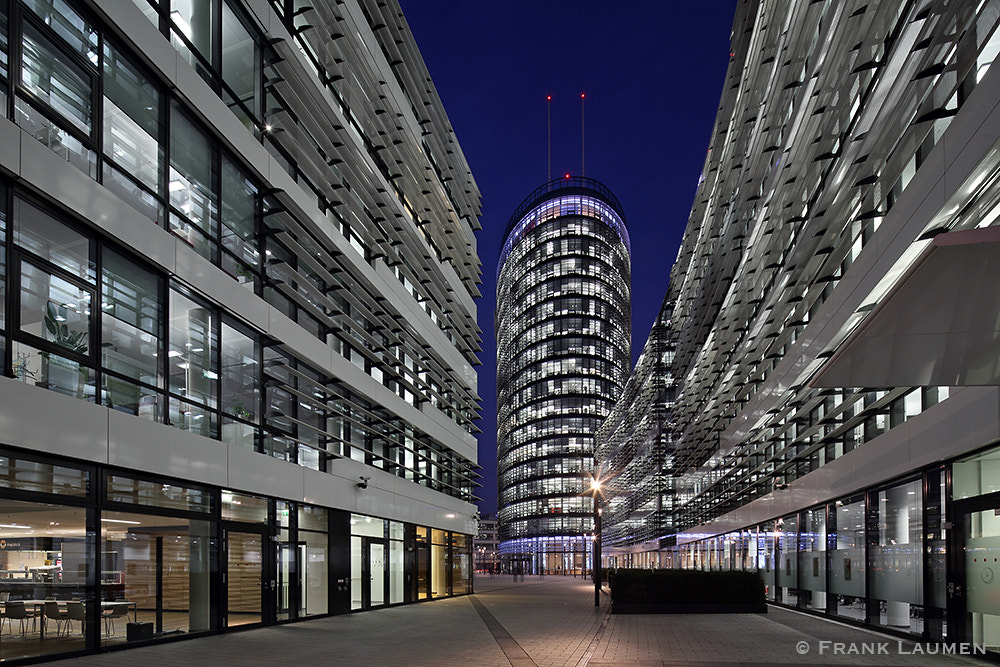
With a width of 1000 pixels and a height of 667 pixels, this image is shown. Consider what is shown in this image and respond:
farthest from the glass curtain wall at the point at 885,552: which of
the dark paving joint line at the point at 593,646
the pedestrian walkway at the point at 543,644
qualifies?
the dark paving joint line at the point at 593,646

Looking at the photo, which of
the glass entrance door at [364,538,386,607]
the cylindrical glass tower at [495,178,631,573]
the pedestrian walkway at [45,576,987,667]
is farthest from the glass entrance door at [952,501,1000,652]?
the cylindrical glass tower at [495,178,631,573]

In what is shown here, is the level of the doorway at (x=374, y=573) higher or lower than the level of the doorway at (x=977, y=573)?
lower

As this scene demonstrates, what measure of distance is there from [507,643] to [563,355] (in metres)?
103

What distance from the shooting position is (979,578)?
14.2 m

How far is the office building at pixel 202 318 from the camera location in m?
13.0

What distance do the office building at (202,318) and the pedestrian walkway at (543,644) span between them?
1365 millimetres

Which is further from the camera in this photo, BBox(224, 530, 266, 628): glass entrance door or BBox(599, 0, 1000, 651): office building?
BBox(224, 530, 266, 628): glass entrance door

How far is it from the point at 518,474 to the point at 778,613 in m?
102

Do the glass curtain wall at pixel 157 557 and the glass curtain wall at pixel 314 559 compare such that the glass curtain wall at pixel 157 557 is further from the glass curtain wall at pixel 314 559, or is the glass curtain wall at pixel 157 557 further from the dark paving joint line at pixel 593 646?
the dark paving joint line at pixel 593 646

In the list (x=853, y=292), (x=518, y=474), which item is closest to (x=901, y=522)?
(x=853, y=292)

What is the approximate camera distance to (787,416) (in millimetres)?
26562

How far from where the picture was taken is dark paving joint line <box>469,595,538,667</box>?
13938mm

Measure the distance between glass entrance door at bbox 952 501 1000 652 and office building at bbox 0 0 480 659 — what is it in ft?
46.3

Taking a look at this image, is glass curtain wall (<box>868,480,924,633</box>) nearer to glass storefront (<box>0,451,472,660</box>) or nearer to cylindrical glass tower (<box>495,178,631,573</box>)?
glass storefront (<box>0,451,472,660</box>)
